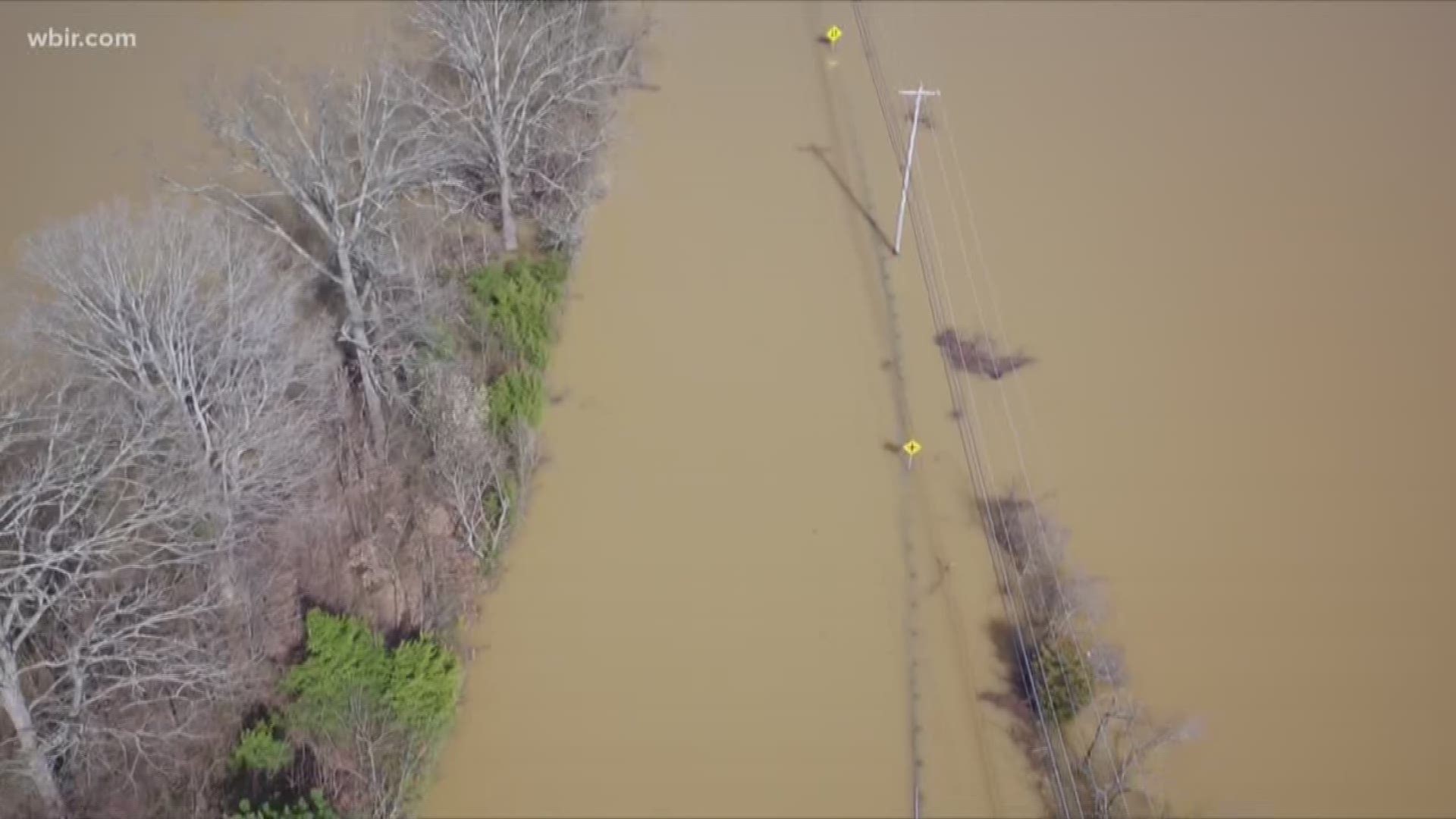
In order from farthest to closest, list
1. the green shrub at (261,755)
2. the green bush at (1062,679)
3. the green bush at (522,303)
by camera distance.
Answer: the green bush at (522,303), the green bush at (1062,679), the green shrub at (261,755)

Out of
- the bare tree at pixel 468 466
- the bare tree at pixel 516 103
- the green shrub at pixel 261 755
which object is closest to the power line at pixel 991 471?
the bare tree at pixel 516 103

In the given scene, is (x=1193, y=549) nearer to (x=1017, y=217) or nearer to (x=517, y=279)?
(x=1017, y=217)

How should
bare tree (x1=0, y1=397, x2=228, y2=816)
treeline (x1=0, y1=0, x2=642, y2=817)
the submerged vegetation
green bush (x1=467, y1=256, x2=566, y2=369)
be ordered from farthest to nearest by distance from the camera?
green bush (x1=467, y1=256, x2=566, y2=369)
the submerged vegetation
treeline (x1=0, y1=0, x2=642, y2=817)
bare tree (x1=0, y1=397, x2=228, y2=816)

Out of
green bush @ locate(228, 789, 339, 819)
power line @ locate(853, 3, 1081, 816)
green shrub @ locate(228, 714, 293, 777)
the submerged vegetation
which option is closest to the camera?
green bush @ locate(228, 789, 339, 819)

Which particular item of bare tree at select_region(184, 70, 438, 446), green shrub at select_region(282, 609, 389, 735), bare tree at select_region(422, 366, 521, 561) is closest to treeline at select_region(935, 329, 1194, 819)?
bare tree at select_region(422, 366, 521, 561)

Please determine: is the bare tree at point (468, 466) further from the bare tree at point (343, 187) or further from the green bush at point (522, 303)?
the green bush at point (522, 303)

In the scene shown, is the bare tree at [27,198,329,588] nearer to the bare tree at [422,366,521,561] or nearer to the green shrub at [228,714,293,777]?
the bare tree at [422,366,521,561]

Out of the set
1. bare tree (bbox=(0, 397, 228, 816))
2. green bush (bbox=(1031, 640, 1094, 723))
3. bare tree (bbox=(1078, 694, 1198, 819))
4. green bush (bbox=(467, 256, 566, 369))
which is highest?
green bush (bbox=(467, 256, 566, 369))

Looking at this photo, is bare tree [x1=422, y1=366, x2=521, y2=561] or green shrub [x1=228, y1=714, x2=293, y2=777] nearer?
green shrub [x1=228, y1=714, x2=293, y2=777]
